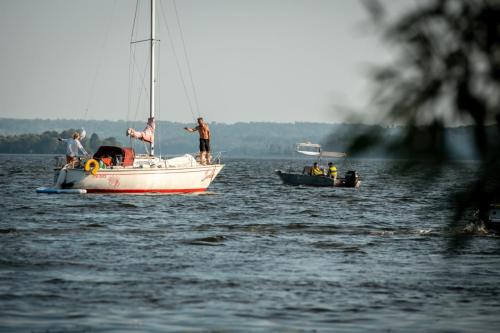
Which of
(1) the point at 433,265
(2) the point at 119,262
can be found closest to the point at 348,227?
(1) the point at 433,265

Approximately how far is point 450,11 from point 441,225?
108 centimetres

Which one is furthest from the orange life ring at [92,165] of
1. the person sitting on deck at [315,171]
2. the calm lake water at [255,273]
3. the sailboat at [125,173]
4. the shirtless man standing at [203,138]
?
the person sitting on deck at [315,171]

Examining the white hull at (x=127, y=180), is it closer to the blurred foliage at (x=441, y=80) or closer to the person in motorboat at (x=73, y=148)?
the person in motorboat at (x=73, y=148)

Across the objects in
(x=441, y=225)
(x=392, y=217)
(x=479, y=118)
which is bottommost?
(x=392, y=217)

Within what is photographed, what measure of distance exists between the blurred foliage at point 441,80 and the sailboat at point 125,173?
3521 centimetres

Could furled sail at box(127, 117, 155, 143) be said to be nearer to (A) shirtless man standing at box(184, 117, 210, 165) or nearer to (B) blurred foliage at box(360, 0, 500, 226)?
(A) shirtless man standing at box(184, 117, 210, 165)

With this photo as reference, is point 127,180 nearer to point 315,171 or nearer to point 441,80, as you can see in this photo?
point 315,171

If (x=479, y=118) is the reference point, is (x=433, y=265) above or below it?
below

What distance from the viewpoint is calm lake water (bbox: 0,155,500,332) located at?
10492 millimetres

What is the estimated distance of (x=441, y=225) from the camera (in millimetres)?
4250

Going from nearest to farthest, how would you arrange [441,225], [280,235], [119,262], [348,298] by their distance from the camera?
[441,225] < [348,298] < [119,262] < [280,235]

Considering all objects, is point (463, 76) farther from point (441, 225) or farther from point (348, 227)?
point (348, 227)

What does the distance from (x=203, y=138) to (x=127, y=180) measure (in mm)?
4123

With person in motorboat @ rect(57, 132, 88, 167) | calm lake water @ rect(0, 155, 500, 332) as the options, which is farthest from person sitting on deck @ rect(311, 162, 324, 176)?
calm lake water @ rect(0, 155, 500, 332)
